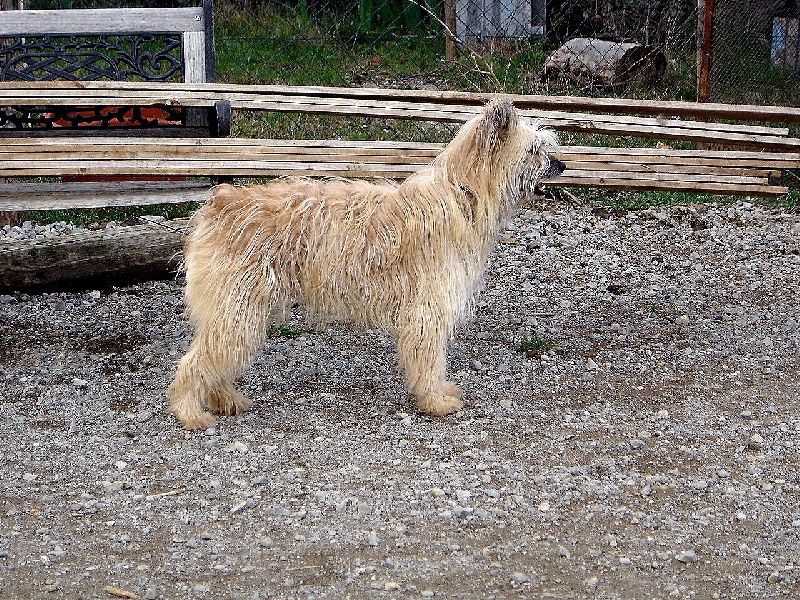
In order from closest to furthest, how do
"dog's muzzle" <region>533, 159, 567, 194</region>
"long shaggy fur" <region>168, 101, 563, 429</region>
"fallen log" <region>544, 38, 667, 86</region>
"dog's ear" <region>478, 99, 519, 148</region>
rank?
"dog's ear" <region>478, 99, 519, 148</region>, "long shaggy fur" <region>168, 101, 563, 429</region>, "dog's muzzle" <region>533, 159, 567, 194</region>, "fallen log" <region>544, 38, 667, 86</region>

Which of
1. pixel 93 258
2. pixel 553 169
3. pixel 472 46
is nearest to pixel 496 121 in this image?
pixel 553 169

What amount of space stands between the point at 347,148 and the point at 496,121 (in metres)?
1.41

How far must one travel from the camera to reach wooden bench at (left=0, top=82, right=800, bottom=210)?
5.44m

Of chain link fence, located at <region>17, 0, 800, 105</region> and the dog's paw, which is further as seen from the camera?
chain link fence, located at <region>17, 0, 800, 105</region>

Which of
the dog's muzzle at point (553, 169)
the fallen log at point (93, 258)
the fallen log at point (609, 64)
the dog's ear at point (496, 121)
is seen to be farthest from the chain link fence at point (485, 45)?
the dog's ear at point (496, 121)

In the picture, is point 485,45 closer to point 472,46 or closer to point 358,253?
point 472,46

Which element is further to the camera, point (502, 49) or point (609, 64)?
point (502, 49)

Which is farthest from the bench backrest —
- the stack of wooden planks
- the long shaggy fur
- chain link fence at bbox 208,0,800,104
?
chain link fence at bbox 208,0,800,104

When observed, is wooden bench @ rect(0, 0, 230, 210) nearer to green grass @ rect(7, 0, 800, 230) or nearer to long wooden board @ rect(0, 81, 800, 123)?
long wooden board @ rect(0, 81, 800, 123)

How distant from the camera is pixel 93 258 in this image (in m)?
6.54

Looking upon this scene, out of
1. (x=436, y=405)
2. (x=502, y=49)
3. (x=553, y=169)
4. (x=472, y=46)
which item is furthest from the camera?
(x=472, y=46)

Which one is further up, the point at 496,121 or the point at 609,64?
the point at 609,64

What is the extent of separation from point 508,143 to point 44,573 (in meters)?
2.54

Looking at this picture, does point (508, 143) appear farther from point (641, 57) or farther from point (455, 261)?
point (641, 57)
